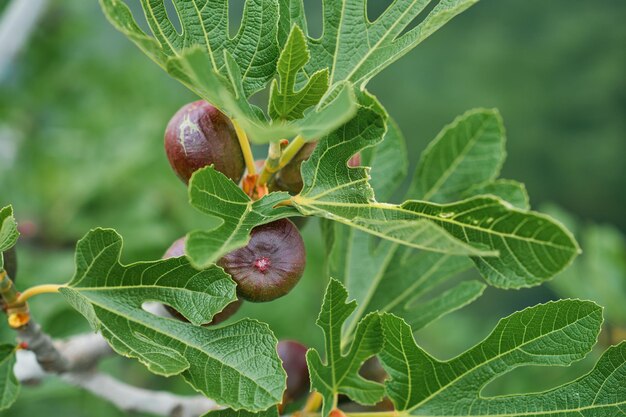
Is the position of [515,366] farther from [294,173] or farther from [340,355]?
[294,173]

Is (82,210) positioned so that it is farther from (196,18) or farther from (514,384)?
(196,18)

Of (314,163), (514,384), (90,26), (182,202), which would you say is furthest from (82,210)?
(314,163)

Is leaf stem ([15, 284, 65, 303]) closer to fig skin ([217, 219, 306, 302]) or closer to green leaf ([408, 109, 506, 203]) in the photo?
fig skin ([217, 219, 306, 302])

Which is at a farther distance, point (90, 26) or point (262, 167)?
point (90, 26)

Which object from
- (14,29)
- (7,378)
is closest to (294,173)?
(7,378)

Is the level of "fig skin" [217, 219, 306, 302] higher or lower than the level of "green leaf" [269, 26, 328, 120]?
lower

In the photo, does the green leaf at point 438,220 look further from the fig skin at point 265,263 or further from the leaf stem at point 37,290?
the leaf stem at point 37,290

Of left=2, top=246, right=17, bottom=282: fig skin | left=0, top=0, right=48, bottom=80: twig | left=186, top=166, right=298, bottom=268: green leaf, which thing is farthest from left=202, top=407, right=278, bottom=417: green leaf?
left=0, top=0, right=48, bottom=80: twig

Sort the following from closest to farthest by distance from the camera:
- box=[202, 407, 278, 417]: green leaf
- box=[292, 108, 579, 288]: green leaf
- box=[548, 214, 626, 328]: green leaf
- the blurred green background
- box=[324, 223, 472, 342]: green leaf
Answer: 1. box=[292, 108, 579, 288]: green leaf
2. box=[202, 407, 278, 417]: green leaf
3. box=[324, 223, 472, 342]: green leaf
4. the blurred green background
5. box=[548, 214, 626, 328]: green leaf
